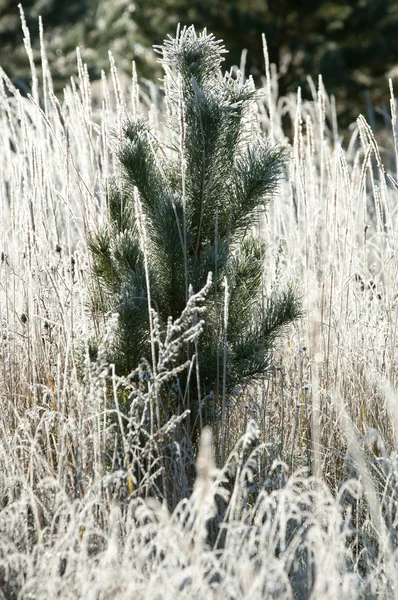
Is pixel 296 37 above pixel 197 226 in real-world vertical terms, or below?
above

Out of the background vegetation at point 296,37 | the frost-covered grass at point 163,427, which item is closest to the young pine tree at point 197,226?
the frost-covered grass at point 163,427

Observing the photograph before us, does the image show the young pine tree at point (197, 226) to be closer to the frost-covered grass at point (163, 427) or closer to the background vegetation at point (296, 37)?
the frost-covered grass at point (163, 427)

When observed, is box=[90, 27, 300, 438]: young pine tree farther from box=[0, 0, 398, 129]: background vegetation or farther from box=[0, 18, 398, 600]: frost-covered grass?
box=[0, 0, 398, 129]: background vegetation

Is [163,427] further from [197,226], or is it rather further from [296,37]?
[296,37]

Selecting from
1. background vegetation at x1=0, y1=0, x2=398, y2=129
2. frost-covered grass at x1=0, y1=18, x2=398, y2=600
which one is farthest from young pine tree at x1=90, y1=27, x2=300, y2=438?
background vegetation at x1=0, y1=0, x2=398, y2=129

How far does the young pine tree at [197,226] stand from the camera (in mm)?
1886

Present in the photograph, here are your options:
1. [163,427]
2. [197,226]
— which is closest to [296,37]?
[197,226]

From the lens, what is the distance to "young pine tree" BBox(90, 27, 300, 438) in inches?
74.2

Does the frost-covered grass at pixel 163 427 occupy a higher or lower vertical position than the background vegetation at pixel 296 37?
lower

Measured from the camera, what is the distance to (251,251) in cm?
209

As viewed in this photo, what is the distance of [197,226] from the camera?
1.99 m

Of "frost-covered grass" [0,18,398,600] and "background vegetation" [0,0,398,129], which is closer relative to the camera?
"frost-covered grass" [0,18,398,600]

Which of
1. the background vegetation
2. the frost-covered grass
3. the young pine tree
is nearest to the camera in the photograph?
the frost-covered grass

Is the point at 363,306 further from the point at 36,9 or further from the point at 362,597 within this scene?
the point at 36,9
